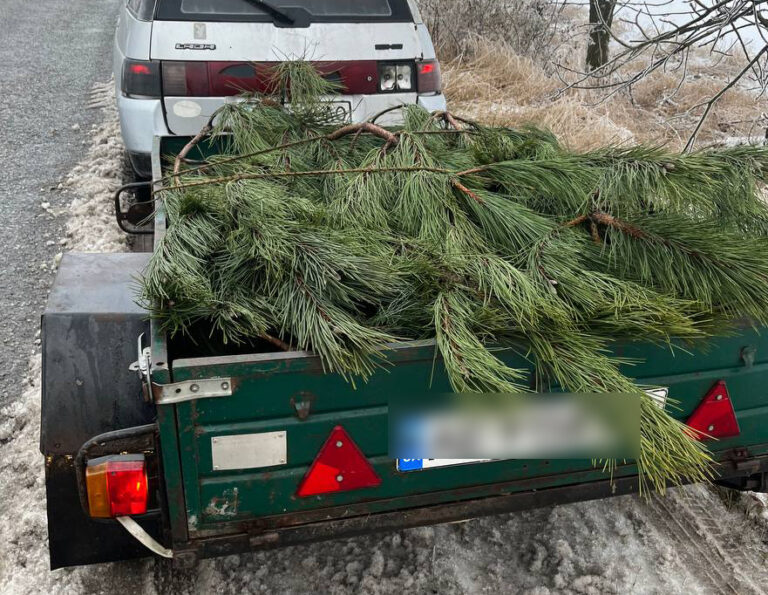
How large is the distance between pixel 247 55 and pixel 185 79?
39cm

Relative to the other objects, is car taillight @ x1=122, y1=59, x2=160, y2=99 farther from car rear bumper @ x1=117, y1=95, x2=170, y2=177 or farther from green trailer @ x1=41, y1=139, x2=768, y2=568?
green trailer @ x1=41, y1=139, x2=768, y2=568

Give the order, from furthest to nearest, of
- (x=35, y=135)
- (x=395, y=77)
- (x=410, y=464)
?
(x=35, y=135), (x=395, y=77), (x=410, y=464)

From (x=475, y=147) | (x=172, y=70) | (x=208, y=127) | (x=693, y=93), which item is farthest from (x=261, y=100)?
(x=693, y=93)

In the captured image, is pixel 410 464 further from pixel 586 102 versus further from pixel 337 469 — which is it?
pixel 586 102

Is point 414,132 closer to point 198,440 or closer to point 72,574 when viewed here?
point 198,440

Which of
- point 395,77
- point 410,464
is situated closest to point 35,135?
point 395,77

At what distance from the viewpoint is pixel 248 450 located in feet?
6.28

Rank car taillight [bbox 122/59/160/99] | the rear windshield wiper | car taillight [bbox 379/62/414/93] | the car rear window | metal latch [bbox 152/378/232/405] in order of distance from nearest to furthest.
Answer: metal latch [bbox 152/378/232/405] → car taillight [bbox 122/59/160/99] → the car rear window → the rear windshield wiper → car taillight [bbox 379/62/414/93]

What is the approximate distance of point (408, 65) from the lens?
470 centimetres

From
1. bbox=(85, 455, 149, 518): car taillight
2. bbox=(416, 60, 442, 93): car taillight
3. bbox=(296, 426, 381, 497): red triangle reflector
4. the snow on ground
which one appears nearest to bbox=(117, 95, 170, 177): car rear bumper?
bbox=(416, 60, 442, 93): car taillight

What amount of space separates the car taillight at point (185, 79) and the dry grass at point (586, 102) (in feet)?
9.68

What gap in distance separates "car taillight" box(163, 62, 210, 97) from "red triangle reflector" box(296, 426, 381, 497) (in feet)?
9.66

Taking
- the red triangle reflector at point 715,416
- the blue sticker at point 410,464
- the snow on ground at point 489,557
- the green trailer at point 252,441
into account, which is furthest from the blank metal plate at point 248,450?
the red triangle reflector at point 715,416

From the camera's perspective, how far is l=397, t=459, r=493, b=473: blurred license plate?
6.66 ft
